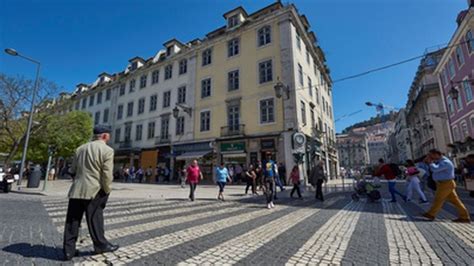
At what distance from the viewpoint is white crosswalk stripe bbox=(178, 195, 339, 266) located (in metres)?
2.97

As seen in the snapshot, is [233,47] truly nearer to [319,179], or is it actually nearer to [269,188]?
[319,179]

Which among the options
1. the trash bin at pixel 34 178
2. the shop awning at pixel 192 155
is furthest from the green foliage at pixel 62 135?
the shop awning at pixel 192 155

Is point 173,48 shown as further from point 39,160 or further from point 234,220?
point 234,220

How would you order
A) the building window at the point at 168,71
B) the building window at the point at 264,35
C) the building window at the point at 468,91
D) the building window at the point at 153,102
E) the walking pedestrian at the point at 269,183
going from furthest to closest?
the building window at the point at 153,102, the building window at the point at 168,71, the building window at the point at 264,35, the building window at the point at 468,91, the walking pedestrian at the point at 269,183

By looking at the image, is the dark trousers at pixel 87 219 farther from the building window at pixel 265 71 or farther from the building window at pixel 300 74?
the building window at pixel 300 74

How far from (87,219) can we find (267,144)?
645 inches

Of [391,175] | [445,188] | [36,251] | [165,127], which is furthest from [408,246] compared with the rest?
[165,127]

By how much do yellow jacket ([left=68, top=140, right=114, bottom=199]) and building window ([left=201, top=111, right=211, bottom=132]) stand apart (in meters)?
19.2

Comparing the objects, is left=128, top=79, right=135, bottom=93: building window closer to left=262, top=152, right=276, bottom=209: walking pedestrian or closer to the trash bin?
the trash bin

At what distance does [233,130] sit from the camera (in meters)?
20.7

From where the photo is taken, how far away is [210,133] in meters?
22.0

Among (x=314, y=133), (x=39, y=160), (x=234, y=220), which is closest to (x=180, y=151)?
(x=314, y=133)

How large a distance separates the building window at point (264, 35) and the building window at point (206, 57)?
5.76 metres

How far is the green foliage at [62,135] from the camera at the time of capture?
20.9m
